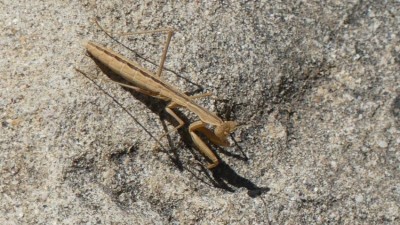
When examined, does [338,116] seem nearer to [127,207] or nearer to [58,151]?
[127,207]

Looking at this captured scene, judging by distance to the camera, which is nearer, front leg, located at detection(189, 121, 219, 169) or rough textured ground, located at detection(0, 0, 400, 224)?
rough textured ground, located at detection(0, 0, 400, 224)

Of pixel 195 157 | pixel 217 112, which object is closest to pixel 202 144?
pixel 195 157

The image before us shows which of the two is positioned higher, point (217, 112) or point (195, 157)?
point (217, 112)

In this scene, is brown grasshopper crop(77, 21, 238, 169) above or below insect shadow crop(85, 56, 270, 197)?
above

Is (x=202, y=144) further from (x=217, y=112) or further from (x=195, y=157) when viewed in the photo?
(x=217, y=112)

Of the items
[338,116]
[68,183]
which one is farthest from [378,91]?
[68,183]

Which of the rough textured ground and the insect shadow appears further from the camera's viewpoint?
the insect shadow
